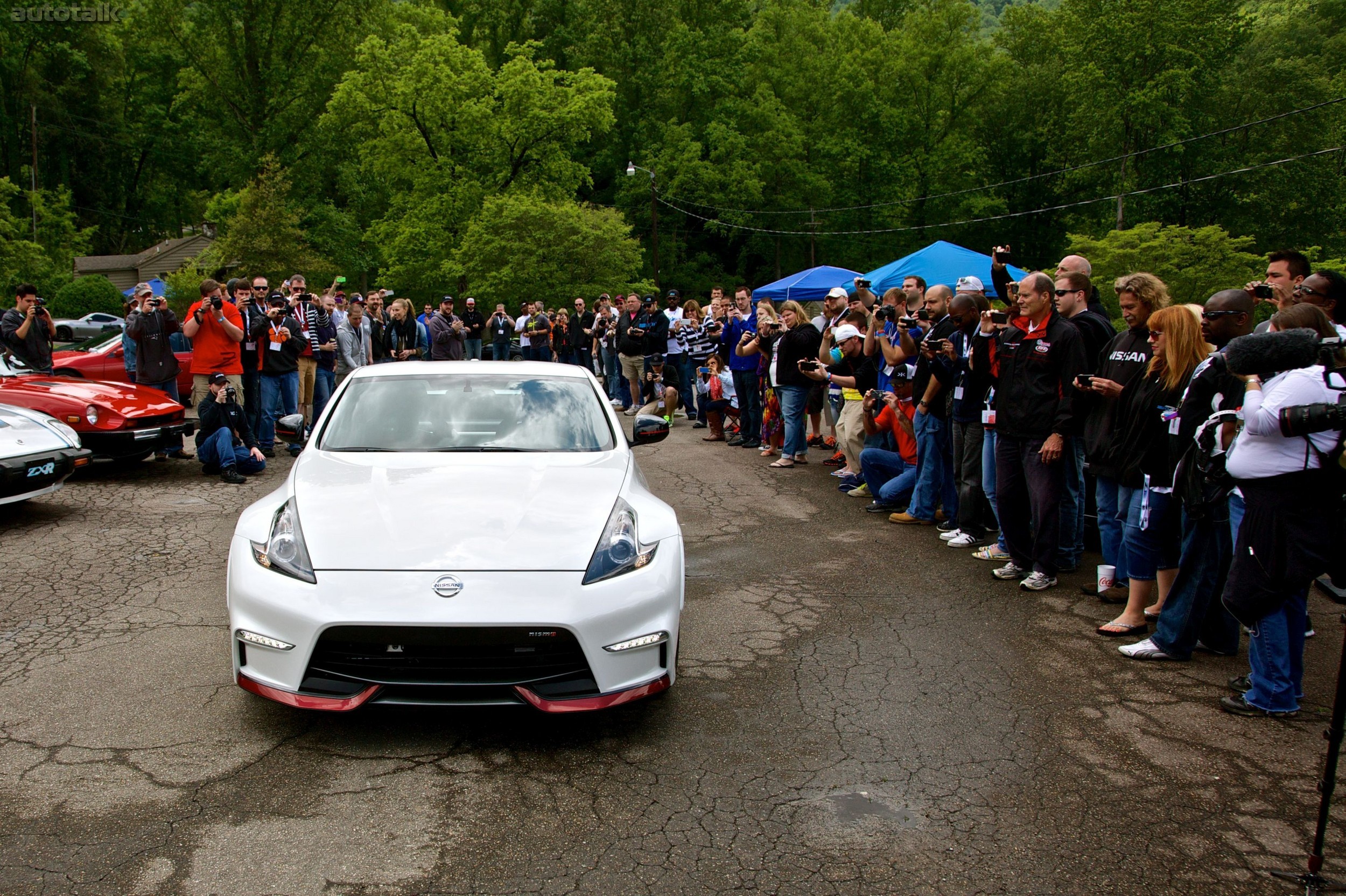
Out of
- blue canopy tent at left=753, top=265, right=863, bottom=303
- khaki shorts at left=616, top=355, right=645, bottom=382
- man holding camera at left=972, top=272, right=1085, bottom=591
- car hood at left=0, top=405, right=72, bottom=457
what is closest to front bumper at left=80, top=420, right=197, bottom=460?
car hood at left=0, top=405, right=72, bottom=457

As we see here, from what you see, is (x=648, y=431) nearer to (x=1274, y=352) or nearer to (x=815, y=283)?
(x=1274, y=352)

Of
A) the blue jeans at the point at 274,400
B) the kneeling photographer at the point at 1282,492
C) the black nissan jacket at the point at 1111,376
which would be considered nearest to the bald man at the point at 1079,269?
the black nissan jacket at the point at 1111,376

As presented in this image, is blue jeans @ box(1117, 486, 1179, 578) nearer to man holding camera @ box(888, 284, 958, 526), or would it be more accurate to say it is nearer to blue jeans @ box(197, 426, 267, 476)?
man holding camera @ box(888, 284, 958, 526)

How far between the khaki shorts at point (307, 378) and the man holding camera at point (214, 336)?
82.8 inches

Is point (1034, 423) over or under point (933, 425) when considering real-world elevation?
over

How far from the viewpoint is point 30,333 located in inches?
515

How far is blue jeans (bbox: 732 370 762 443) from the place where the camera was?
13594mm

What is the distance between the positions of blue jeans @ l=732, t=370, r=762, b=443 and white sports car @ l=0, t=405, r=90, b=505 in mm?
7722

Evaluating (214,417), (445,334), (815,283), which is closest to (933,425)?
(214,417)

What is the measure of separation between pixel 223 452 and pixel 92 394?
1.43 metres

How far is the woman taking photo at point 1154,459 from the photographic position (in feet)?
17.3

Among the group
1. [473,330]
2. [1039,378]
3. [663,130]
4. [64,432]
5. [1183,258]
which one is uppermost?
[663,130]

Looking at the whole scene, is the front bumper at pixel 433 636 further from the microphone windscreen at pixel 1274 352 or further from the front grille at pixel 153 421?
the front grille at pixel 153 421

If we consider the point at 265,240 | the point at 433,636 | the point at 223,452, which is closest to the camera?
the point at 433,636
